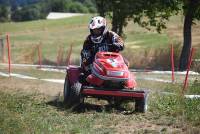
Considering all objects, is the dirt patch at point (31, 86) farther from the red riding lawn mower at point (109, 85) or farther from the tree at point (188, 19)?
Answer: the tree at point (188, 19)

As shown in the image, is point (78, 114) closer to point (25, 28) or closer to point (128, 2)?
point (128, 2)

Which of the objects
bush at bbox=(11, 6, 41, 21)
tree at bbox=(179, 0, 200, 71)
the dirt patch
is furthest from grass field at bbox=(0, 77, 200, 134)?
bush at bbox=(11, 6, 41, 21)

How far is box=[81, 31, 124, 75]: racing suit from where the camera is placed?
42.9 ft

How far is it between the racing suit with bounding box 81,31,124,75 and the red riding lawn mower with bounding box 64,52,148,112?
1.36ft

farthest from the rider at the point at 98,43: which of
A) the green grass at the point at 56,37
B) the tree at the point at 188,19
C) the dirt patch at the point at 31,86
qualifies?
the green grass at the point at 56,37

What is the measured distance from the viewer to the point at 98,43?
519 inches

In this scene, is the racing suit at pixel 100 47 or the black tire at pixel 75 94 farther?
the racing suit at pixel 100 47

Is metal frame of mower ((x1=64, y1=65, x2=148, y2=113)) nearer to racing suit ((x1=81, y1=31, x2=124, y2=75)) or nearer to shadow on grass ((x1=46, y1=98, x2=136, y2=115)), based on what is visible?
shadow on grass ((x1=46, y1=98, x2=136, y2=115))

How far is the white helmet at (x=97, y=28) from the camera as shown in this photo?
12.8 meters

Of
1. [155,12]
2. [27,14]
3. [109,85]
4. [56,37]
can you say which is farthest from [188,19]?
[27,14]

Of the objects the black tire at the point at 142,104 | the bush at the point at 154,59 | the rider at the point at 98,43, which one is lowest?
the bush at the point at 154,59

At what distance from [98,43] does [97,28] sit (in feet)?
1.46

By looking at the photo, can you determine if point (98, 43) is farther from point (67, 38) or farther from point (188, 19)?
point (67, 38)

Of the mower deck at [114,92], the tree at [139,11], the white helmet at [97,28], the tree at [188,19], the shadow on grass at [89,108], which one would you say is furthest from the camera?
the tree at [139,11]
